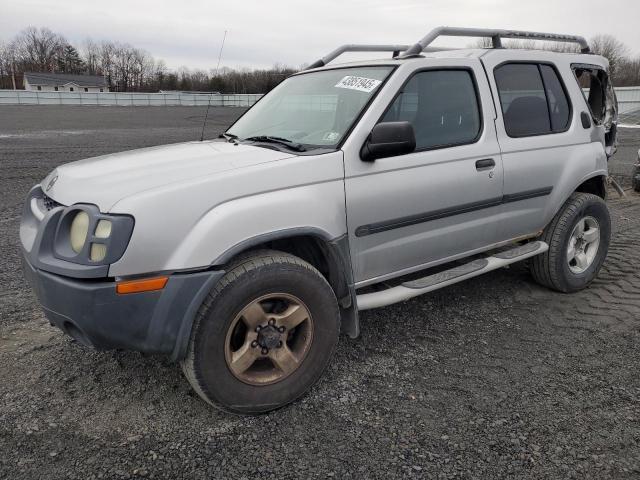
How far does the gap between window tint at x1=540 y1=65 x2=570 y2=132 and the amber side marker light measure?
3.35 meters

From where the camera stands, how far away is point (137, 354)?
337 cm

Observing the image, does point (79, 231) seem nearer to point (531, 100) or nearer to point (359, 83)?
point (359, 83)

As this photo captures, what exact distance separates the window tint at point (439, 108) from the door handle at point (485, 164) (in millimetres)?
168

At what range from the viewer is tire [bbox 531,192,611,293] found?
429cm

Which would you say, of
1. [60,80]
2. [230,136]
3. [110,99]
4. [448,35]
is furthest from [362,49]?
[60,80]

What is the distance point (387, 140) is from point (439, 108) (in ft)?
2.74

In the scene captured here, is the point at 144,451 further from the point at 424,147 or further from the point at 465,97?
the point at 465,97

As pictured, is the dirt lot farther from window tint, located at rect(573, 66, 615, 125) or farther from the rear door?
window tint, located at rect(573, 66, 615, 125)

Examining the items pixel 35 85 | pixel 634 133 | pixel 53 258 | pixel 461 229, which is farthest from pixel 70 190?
pixel 35 85

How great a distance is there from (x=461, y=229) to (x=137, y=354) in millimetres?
2333

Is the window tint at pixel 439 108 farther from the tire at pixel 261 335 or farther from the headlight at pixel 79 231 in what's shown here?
the headlight at pixel 79 231

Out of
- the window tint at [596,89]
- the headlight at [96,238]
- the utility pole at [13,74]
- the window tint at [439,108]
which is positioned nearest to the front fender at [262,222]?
the headlight at [96,238]

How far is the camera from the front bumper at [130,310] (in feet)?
7.66

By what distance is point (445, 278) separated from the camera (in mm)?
3504
